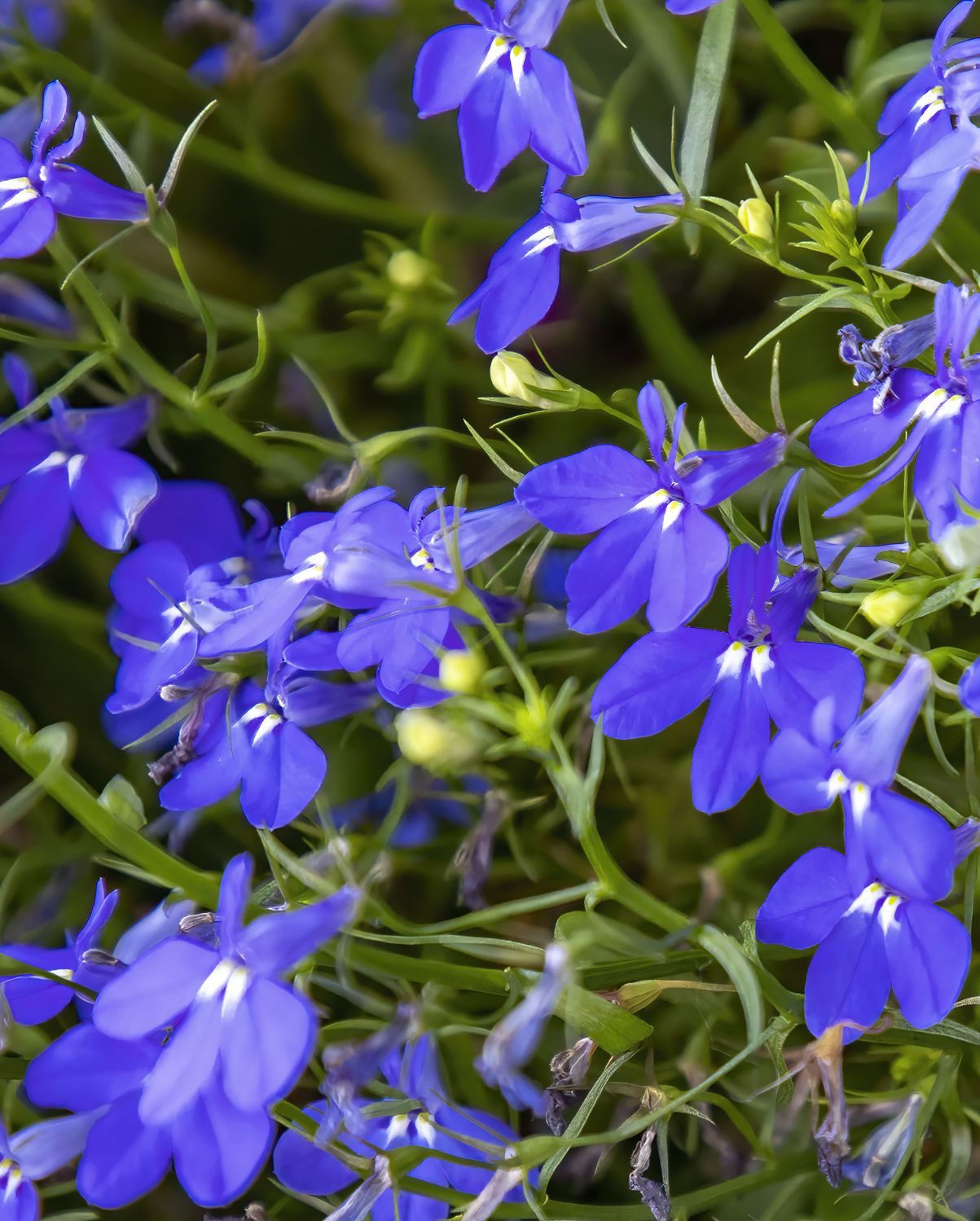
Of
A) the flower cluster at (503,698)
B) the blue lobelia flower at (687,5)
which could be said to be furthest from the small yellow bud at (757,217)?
the blue lobelia flower at (687,5)

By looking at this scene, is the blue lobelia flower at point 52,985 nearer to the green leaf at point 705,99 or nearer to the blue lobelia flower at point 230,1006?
the blue lobelia flower at point 230,1006

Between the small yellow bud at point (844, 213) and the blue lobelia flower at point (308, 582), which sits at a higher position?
the small yellow bud at point (844, 213)

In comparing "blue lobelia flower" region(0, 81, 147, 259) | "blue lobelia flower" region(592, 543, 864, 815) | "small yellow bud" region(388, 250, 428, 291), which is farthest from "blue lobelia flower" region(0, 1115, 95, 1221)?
"small yellow bud" region(388, 250, 428, 291)

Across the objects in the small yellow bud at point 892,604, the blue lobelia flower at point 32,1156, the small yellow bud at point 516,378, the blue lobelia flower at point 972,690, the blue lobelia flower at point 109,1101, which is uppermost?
the small yellow bud at point 516,378

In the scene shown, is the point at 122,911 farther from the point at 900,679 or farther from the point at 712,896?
the point at 900,679

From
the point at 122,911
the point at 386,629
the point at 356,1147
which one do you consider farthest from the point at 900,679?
the point at 122,911

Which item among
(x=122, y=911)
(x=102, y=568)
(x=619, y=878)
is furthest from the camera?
(x=102, y=568)
